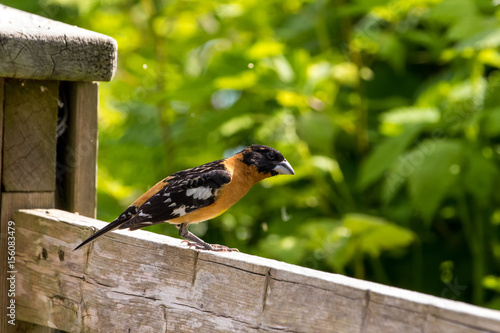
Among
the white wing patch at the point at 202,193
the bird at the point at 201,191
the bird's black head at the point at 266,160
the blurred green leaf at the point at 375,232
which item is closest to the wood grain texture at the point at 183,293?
the bird at the point at 201,191

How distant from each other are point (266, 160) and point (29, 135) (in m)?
0.85

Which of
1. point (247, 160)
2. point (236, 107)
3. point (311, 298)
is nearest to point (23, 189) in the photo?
point (247, 160)

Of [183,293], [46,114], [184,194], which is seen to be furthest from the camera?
[46,114]

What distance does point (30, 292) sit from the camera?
247 centimetres

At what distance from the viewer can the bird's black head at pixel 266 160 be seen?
105 inches

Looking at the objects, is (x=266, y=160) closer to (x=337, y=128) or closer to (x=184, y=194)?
(x=184, y=194)

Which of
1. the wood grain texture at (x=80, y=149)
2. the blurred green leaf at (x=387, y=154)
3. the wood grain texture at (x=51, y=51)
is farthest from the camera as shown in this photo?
the blurred green leaf at (x=387, y=154)

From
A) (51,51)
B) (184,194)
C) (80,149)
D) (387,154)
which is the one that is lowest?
(184,194)

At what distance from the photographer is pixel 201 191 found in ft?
8.16

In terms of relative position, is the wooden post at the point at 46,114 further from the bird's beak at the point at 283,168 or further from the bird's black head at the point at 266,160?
the bird's beak at the point at 283,168

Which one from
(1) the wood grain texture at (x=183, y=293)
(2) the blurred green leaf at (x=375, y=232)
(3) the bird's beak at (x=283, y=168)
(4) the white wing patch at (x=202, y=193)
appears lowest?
(1) the wood grain texture at (x=183, y=293)

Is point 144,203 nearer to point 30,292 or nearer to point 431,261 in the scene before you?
point 30,292

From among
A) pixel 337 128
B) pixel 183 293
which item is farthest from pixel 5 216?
pixel 337 128

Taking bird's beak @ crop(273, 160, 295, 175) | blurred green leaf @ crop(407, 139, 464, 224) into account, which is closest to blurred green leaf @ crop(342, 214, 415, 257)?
blurred green leaf @ crop(407, 139, 464, 224)
